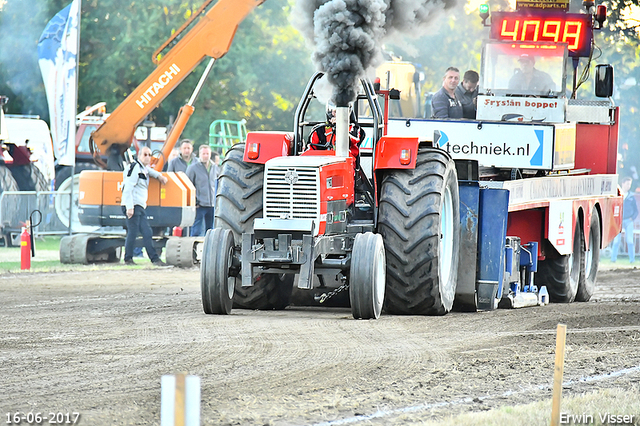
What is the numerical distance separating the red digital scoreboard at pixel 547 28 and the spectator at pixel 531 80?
2.11 feet

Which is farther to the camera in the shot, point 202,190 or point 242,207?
point 202,190

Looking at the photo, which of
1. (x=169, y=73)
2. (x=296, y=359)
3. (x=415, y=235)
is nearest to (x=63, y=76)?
(x=169, y=73)

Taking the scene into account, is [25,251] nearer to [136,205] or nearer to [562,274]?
[136,205]


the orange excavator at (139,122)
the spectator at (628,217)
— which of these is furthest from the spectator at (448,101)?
the spectator at (628,217)

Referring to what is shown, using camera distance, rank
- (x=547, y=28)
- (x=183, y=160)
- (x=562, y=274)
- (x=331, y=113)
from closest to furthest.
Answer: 1. (x=331, y=113)
2. (x=562, y=274)
3. (x=547, y=28)
4. (x=183, y=160)

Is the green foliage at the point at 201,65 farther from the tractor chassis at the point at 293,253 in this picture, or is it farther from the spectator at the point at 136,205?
the tractor chassis at the point at 293,253

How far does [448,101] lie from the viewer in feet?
48.1

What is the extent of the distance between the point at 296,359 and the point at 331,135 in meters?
3.49

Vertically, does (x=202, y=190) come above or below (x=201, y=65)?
below

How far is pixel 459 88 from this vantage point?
49.3 ft

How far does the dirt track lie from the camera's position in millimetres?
6125

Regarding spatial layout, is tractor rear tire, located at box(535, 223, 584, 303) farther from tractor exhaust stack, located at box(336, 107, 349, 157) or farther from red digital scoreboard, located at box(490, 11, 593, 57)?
tractor exhaust stack, located at box(336, 107, 349, 157)

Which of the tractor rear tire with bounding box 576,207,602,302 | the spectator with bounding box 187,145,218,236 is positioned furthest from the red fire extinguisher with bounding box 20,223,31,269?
the tractor rear tire with bounding box 576,207,602,302

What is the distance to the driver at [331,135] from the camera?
10.6m
